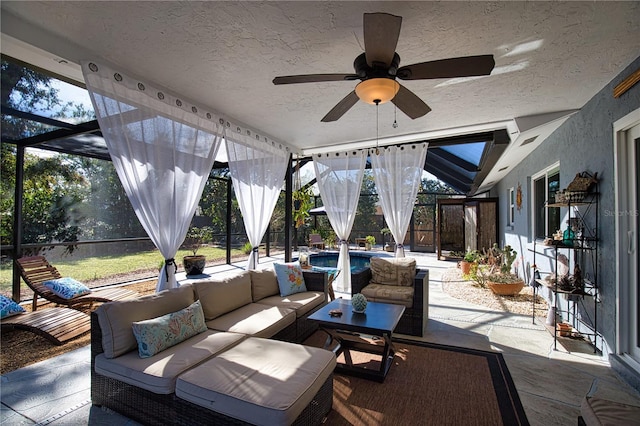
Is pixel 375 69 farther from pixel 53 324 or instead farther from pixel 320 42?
pixel 53 324

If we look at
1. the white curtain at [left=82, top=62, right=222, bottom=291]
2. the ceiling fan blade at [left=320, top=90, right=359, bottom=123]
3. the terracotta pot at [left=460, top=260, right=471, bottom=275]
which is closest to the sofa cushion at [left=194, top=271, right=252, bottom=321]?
the white curtain at [left=82, top=62, right=222, bottom=291]

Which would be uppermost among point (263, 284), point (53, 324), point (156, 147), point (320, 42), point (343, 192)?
point (320, 42)

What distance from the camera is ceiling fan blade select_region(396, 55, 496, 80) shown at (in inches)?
70.7

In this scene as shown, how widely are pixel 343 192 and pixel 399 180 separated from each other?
3.21ft

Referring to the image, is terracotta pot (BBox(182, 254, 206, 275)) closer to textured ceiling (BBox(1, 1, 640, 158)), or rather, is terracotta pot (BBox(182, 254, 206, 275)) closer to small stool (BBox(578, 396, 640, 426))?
textured ceiling (BBox(1, 1, 640, 158))

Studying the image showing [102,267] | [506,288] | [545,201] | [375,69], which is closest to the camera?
[375,69]

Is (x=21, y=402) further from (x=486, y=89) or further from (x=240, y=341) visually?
(x=486, y=89)

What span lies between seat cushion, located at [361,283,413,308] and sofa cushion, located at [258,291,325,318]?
0.59m

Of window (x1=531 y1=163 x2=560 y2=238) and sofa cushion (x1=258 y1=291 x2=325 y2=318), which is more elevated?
window (x1=531 y1=163 x2=560 y2=238)

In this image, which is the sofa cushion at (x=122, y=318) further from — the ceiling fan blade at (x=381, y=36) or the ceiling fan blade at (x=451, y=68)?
the ceiling fan blade at (x=451, y=68)

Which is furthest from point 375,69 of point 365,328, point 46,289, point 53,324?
point 46,289

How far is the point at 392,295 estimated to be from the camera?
137 inches

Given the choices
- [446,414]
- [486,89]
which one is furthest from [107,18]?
[446,414]

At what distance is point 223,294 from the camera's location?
9.53 ft
